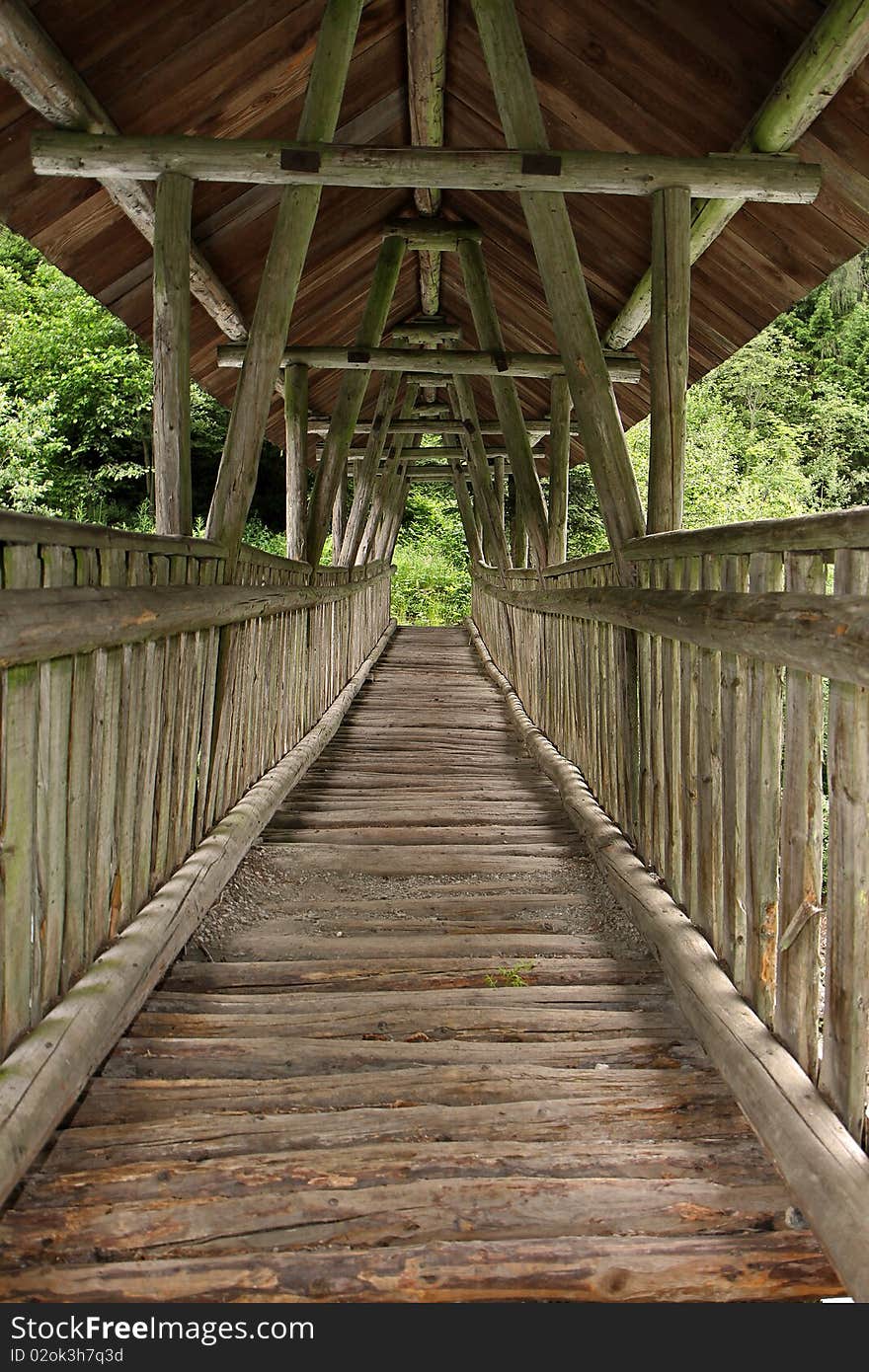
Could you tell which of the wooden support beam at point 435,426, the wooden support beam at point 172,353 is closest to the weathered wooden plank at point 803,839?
the wooden support beam at point 172,353

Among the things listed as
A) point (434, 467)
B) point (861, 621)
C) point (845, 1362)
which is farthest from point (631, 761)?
point (434, 467)

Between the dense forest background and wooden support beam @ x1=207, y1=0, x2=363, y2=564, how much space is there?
13328mm

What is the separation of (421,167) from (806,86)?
5.02 ft

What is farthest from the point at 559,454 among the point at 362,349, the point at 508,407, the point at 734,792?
the point at 734,792

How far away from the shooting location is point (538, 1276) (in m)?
1.76

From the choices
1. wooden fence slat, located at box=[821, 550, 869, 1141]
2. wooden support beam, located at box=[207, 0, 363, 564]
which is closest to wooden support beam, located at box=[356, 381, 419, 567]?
wooden support beam, located at box=[207, 0, 363, 564]

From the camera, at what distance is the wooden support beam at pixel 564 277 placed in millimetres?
4202

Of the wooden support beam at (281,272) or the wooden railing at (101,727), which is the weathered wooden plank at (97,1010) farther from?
the wooden support beam at (281,272)

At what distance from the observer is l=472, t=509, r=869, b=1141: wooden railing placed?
1817mm

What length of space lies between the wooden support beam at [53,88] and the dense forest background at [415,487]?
13814 millimetres

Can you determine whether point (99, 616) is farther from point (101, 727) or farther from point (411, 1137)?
point (411, 1137)

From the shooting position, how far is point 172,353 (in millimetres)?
4285

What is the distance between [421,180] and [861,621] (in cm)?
335

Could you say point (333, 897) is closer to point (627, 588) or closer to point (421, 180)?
point (627, 588)
